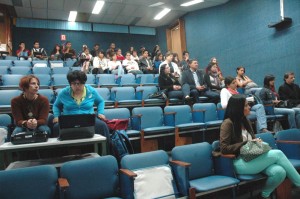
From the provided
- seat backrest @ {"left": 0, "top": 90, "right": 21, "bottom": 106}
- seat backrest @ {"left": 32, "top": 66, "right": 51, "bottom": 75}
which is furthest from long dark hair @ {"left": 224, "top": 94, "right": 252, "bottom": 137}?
seat backrest @ {"left": 32, "top": 66, "right": 51, "bottom": 75}

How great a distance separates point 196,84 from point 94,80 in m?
1.94

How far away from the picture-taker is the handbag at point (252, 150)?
2.11 metres

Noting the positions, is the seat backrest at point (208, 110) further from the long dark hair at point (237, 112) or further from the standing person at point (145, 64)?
the standing person at point (145, 64)

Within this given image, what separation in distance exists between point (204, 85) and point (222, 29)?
355 cm

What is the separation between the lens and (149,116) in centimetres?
322

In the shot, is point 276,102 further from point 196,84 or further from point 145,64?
point 145,64

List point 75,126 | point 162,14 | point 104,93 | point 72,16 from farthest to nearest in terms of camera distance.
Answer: point 72,16, point 162,14, point 104,93, point 75,126

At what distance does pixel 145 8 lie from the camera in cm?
804

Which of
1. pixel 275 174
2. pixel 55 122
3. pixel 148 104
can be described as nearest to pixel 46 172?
pixel 55 122

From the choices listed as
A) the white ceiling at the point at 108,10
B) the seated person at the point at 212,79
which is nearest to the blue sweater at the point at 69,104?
the seated person at the point at 212,79

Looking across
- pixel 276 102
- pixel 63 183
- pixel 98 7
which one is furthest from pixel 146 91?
pixel 98 7

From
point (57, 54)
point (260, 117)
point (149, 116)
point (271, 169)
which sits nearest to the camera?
point (271, 169)

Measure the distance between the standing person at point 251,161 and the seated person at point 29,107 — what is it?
5.31 feet

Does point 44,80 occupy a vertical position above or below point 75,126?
above
